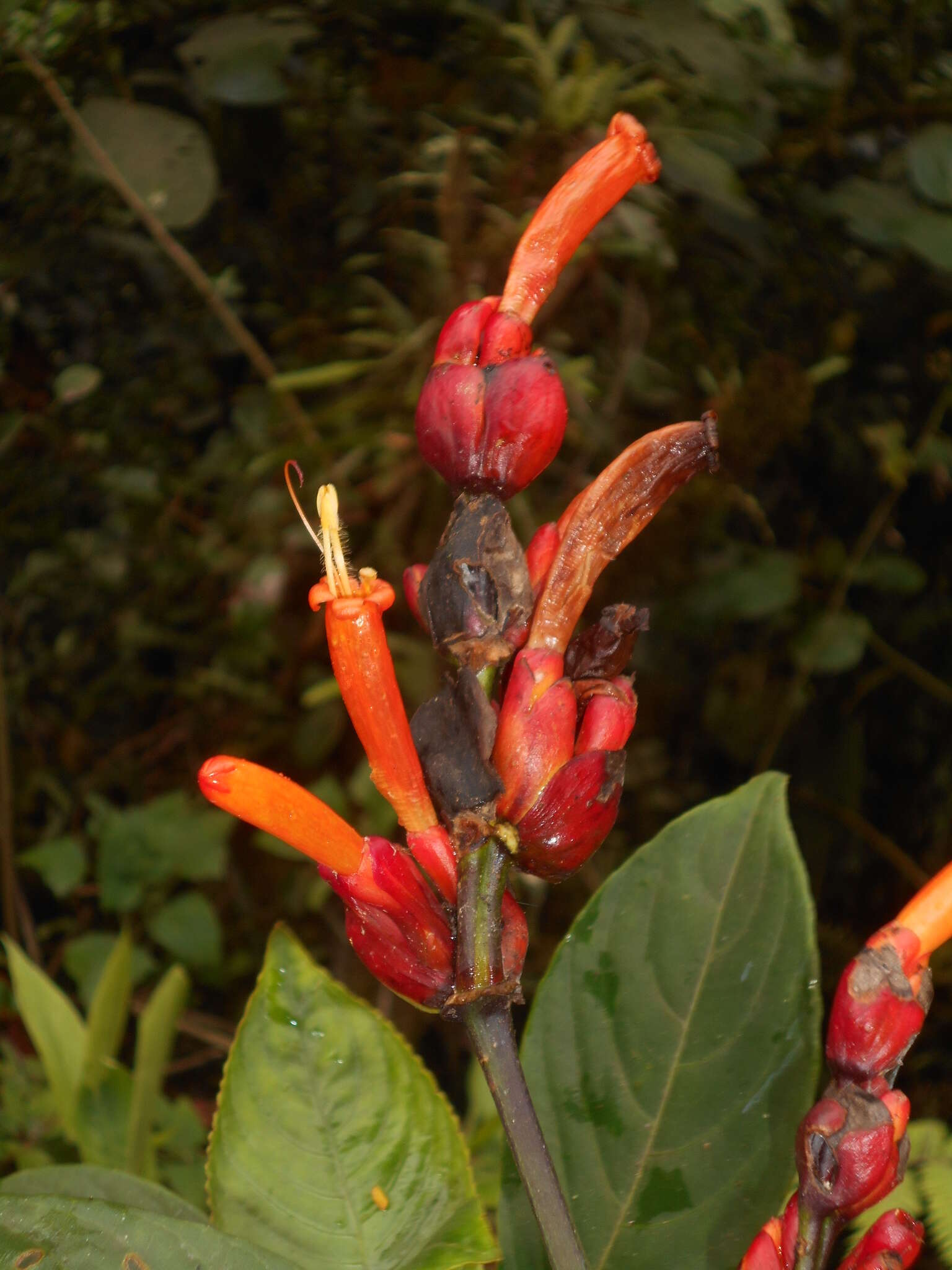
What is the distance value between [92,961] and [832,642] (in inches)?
44.0

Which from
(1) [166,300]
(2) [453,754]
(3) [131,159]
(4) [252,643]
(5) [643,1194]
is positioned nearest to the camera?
(2) [453,754]

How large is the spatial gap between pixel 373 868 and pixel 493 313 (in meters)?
0.26

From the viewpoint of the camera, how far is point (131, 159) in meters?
1.15

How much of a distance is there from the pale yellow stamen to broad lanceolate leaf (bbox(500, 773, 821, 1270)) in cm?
27

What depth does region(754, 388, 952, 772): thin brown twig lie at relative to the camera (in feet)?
4.81

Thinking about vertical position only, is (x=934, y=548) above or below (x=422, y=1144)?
below

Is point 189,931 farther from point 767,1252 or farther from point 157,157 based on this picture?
point 767,1252

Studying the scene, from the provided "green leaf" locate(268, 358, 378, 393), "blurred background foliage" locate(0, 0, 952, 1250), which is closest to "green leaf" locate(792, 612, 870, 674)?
"blurred background foliage" locate(0, 0, 952, 1250)

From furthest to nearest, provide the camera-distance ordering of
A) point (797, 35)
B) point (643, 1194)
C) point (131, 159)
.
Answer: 1. point (797, 35)
2. point (131, 159)
3. point (643, 1194)

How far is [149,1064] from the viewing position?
3.16ft

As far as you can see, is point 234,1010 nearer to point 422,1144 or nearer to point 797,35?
point 422,1144

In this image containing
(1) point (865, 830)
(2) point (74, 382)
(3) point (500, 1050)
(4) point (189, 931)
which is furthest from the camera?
(1) point (865, 830)

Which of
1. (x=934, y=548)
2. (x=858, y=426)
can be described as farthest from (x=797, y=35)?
(x=934, y=548)

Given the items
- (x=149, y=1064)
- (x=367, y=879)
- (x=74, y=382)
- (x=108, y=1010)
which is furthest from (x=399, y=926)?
(x=74, y=382)
